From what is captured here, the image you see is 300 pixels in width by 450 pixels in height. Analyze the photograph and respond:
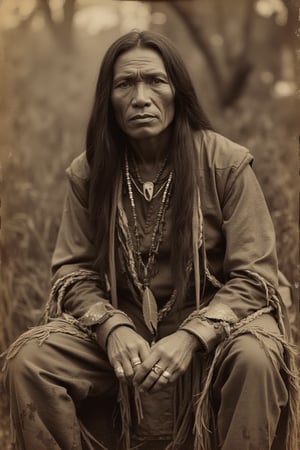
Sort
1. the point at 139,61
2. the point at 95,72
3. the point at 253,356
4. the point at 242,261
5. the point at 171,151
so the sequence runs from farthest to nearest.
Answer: the point at 95,72, the point at 171,151, the point at 139,61, the point at 242,261, the point at 253,356

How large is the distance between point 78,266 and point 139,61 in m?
0.75

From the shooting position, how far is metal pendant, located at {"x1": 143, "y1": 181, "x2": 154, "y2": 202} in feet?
8.75

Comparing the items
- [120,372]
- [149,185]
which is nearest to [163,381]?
[120,372]

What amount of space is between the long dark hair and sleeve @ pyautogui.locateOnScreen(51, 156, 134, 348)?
62 mm

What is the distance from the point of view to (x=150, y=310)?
254 cm

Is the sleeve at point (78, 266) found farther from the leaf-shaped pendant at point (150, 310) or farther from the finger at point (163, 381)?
the finger at point (163, 381)

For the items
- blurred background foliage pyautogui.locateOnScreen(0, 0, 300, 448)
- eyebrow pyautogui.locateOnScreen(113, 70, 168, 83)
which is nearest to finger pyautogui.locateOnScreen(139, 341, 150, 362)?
eyebrow pyautogui.locateOnScreen(113, 70, 168, 83)

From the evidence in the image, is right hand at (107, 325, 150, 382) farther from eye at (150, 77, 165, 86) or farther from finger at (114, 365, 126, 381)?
eye at (150, 77, 165, 86)

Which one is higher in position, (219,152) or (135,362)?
(219,152)

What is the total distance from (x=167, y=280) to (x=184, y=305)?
0.34 feet

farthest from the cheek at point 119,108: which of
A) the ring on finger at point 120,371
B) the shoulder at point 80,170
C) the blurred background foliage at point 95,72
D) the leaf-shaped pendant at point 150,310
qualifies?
the blurred background foliage at point 95,72

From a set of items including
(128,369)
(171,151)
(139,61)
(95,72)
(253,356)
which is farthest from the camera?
(95,72)

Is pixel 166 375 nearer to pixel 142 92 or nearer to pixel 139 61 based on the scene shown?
pixel 142 92

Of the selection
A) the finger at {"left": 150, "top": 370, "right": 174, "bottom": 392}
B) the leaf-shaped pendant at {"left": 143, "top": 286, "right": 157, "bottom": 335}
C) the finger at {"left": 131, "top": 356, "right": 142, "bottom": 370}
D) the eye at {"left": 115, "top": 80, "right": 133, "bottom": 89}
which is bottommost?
the finger at {"left": 150, "top": 370, "right": 174, "bottom": 392}
